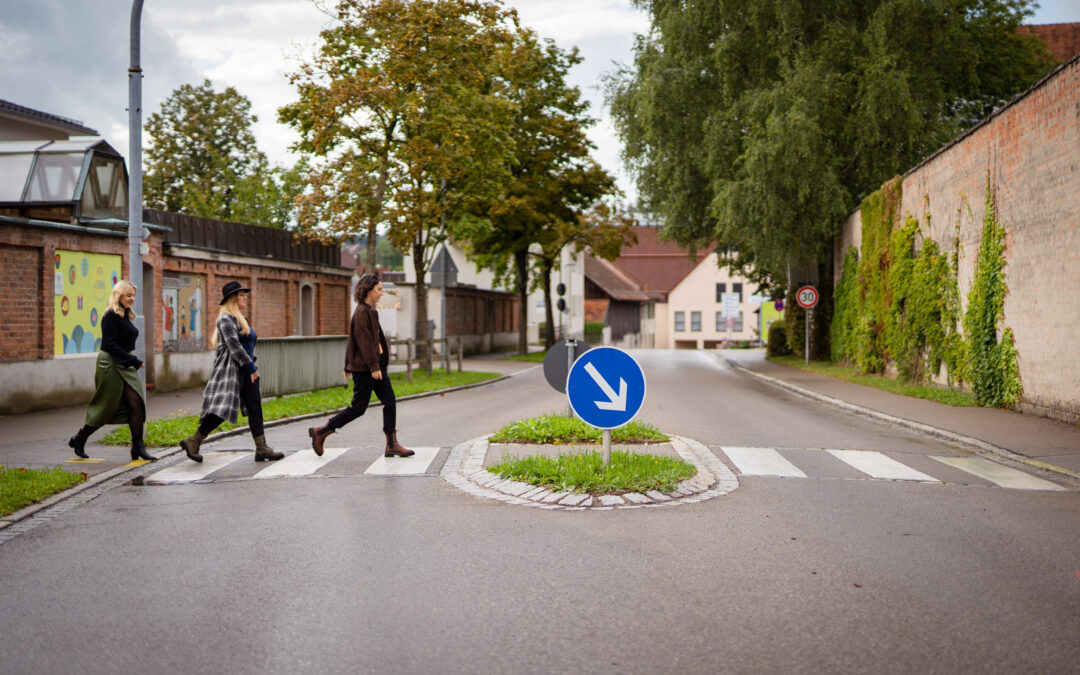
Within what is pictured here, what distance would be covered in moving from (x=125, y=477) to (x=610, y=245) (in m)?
30.4

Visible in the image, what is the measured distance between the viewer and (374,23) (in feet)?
69.9

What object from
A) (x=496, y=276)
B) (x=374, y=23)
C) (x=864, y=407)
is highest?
(x=374, y=23)

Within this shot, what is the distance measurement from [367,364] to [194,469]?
1944 millimetres

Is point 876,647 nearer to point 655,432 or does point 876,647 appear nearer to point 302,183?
point 655,432

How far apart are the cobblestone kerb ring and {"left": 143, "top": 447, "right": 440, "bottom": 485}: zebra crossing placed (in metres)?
0.47

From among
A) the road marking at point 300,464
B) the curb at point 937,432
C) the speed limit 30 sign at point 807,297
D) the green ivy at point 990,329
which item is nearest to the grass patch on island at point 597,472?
the road marking at point 300,464

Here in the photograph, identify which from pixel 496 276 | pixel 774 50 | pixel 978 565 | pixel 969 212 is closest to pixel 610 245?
pixel 496 276

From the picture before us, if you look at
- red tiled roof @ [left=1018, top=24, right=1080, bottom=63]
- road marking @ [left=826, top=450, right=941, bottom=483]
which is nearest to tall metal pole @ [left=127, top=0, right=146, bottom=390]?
road marking @ [left=826, top=450, right=941, bottom=483]

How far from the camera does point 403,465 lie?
9.23 m

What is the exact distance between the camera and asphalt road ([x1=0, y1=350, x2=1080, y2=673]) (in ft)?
13.0

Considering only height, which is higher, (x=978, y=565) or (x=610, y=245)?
(x=610, y=245)

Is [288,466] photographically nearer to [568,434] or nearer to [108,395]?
[108,395]

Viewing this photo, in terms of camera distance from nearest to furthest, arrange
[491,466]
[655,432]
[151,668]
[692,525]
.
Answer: [151,668] → [692,525] → [491,466] → [655,432]

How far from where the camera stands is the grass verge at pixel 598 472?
7.58 meters
